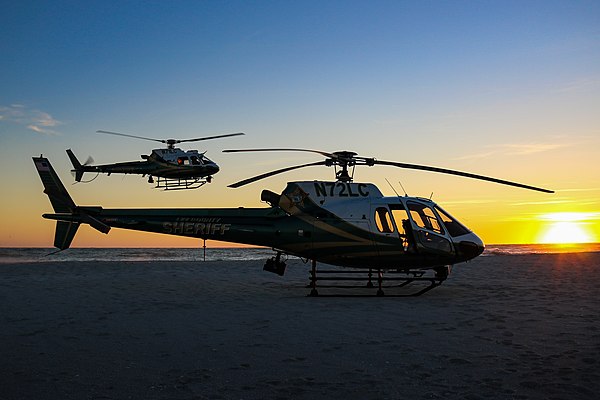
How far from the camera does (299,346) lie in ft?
25.2

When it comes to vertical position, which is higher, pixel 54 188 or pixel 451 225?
pixel 54 188

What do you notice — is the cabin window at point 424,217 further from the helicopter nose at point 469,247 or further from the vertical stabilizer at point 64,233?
the vertical stabilizer at point 64,233

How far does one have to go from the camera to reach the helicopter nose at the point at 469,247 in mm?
14123

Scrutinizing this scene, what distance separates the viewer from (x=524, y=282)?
1673cm

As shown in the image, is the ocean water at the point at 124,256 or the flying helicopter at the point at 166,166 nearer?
the flying helicopter at the point at 166,166

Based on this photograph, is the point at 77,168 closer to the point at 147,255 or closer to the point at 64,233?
the point at 64,233

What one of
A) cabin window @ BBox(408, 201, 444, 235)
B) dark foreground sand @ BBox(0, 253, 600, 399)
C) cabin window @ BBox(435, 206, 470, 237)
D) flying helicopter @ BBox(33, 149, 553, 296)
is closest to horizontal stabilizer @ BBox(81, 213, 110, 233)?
flying helicopter @ BBox(33, 149, 553, 296)

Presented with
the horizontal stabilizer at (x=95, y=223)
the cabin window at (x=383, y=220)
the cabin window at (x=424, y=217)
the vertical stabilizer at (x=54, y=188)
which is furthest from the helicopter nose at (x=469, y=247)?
the vertical stabilizer at (x=54, y=188)

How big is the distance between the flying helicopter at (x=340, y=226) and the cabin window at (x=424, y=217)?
0.09 feet

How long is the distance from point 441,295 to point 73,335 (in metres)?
9.06

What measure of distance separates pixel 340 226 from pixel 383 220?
3.97 ft

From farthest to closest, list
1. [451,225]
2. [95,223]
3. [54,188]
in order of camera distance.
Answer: [54,188] → [95,223] → [451,225]

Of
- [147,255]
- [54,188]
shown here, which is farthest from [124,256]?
[54,188]

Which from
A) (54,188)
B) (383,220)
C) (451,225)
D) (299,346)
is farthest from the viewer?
(54,188)
